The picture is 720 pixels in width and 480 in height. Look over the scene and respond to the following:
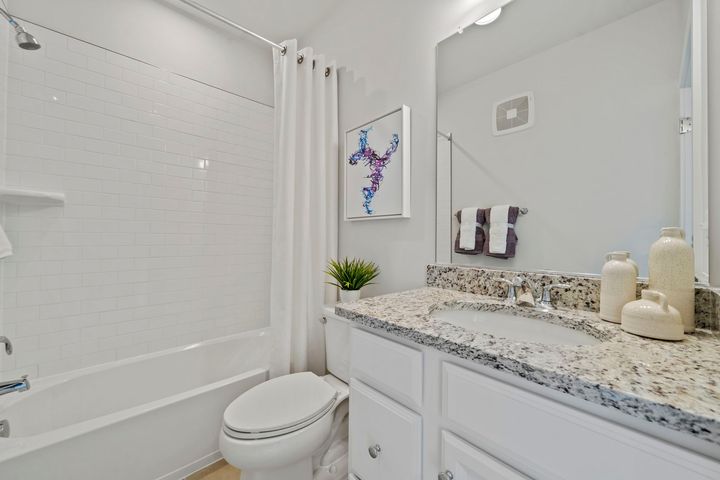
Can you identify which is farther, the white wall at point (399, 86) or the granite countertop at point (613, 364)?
the white wall at point (399, 86)

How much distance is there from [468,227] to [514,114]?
Answer: 0.46 meters

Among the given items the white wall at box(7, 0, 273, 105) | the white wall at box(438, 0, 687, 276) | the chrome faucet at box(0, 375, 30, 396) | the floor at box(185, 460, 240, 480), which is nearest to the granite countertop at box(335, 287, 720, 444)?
the white wall at box(438, 0, 687, 276)

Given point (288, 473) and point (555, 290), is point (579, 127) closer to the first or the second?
point (555, 290)

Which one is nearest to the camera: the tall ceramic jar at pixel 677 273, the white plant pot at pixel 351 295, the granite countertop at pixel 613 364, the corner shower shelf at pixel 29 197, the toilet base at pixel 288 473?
the granite countertop at pixel 613 364

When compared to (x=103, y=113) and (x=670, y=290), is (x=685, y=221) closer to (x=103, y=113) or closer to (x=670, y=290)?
(x=670, y=290)

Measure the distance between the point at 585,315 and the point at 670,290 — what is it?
0.19m

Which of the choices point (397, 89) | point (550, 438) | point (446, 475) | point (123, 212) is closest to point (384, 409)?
point (446, 475)

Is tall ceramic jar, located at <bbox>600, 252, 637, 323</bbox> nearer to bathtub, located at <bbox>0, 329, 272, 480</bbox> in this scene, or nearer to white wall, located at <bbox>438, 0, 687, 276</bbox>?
white wall, located at <bbox>438, 0, 687, 276</bbox>

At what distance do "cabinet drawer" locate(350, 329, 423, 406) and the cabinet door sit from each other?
0.36ft

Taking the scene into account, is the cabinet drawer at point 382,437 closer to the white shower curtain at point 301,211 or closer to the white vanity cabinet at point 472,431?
the white vanity cabinet at point 472,431

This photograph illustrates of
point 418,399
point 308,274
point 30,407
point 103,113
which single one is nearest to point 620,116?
point 418,399

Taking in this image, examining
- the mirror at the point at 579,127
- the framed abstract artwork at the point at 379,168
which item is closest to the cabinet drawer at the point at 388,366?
the mirror at the point at 579,127

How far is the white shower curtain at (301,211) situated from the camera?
161cm

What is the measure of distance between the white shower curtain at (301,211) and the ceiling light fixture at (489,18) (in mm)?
921
